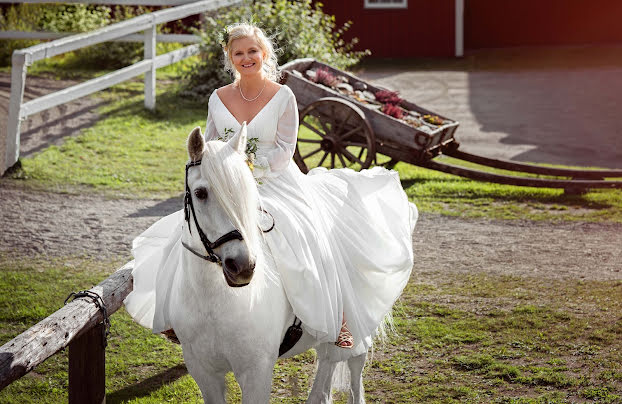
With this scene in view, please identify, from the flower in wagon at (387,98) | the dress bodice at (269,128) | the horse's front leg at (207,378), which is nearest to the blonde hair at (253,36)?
the dress bodice at (269,128)

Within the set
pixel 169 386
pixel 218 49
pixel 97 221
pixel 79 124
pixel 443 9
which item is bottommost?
pixel 169 386

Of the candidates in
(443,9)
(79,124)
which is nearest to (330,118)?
(79,124)

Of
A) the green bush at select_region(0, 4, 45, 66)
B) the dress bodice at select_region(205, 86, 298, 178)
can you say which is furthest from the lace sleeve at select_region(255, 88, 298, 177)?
the green bush at select_region(0, 4, 45, 66)

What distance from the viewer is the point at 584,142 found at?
39.8 feet

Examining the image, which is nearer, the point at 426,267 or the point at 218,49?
the point at 426,267

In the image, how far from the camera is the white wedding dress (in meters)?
3.62

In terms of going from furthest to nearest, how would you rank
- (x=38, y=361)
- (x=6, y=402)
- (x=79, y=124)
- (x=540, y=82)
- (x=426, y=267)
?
(x=540, y=82)
(x=79, y=124)
(x=426, y=267)
(x=6, y=402)
(x=38, y=361)

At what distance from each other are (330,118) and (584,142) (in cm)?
504

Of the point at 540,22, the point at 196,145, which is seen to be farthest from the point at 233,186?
the point at 540,22

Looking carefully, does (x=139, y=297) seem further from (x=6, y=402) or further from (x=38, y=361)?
(x=6, y=402)

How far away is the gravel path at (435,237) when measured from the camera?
7.14m

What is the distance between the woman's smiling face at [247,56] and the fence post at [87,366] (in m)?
1.73

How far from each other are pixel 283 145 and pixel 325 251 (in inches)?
24.8

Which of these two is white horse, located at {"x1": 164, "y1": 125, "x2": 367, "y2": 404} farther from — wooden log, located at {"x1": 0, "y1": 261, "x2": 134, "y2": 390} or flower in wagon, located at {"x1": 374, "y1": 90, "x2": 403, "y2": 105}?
flower in wagon, located at {"x1": 374, "y1": 90, "x2": 403, "y2": 105}
